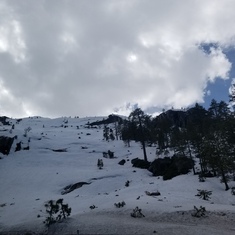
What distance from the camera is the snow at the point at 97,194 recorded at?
53.6 ft

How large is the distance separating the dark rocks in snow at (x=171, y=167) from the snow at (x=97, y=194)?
162 centimetres

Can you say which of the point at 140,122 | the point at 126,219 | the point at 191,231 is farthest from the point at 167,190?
the point at 140,122

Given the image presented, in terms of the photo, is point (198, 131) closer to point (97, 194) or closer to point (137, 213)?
point (97, 194)

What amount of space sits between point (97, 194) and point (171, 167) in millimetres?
13929

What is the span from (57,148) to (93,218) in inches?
2286

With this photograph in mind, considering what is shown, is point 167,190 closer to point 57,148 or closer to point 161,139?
point 161,139

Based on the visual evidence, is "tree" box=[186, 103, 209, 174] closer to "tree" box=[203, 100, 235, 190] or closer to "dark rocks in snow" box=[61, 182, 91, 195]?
"tree" box=[203, 100, 235, 190]

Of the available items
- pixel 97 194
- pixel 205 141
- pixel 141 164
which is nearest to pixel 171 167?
pixel 141 164

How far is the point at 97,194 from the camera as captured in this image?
1350 inches

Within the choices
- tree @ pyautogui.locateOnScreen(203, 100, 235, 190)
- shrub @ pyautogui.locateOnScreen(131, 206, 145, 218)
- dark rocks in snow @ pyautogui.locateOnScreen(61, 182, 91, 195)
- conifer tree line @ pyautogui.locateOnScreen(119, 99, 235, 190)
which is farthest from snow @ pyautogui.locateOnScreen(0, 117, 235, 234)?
conifer tree line @ pyautogui.locateOnScreen(119, 99, 235, 190)

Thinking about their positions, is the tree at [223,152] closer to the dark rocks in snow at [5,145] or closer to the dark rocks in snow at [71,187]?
the dark rocks in snow at [71,187]

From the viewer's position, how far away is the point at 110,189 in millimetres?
37062

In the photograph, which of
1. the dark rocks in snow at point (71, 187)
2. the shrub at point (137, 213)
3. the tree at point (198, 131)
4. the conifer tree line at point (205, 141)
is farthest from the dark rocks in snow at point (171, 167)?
the shrub at point (137, 213)

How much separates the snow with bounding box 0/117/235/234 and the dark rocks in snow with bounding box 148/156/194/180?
162 cm
